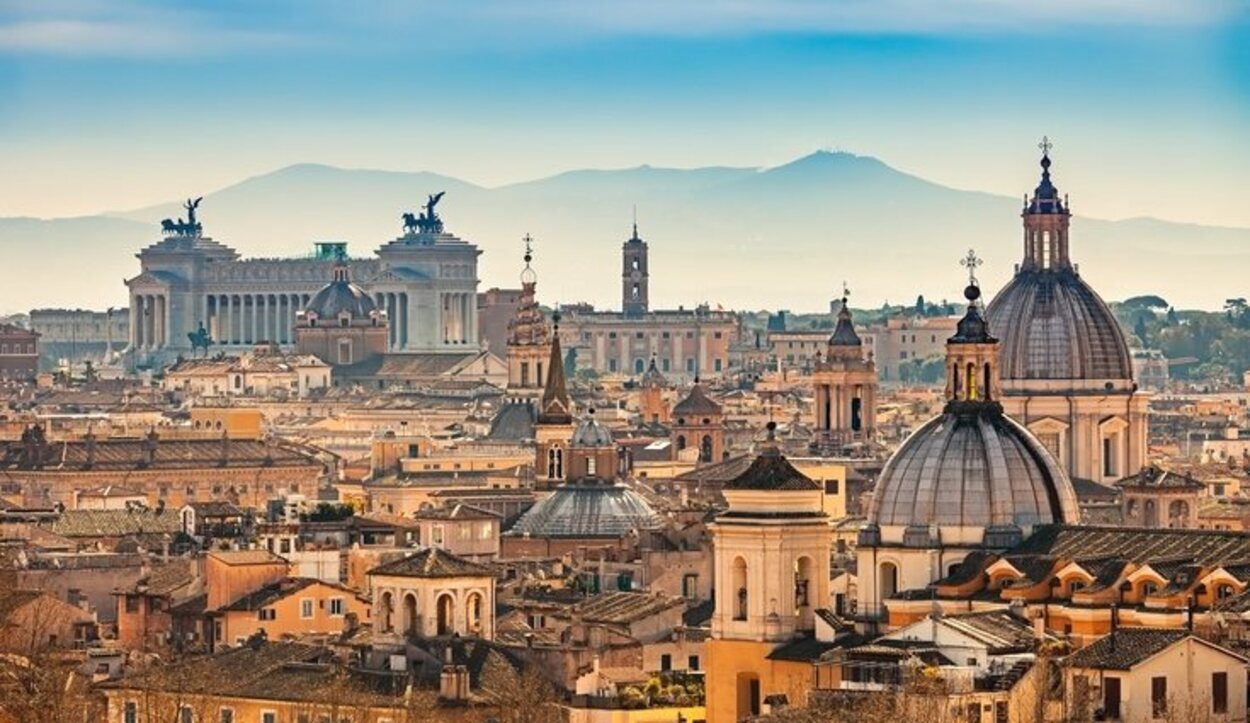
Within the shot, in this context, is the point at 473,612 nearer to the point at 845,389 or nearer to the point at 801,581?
the point at 801,581

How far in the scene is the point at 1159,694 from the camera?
196 ft

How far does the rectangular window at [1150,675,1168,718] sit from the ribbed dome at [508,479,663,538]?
153ft

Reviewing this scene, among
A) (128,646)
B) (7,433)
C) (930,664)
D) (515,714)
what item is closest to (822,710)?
(930,664)

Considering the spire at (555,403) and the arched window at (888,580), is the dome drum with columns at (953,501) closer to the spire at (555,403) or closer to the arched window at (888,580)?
the arched window at (888,580)

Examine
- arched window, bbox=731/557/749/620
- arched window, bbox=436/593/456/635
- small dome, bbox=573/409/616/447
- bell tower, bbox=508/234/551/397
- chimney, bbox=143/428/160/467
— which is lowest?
arched window, bbox=436/593/456/635

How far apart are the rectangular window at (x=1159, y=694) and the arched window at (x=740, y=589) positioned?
10.6 meters

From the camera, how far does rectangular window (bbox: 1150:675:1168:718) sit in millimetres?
59500

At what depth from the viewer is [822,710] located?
197 ft

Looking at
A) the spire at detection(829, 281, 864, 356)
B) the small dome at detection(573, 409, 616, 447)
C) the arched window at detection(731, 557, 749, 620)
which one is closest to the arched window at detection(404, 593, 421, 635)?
the arched window at detection(731, 557, 749, 620)

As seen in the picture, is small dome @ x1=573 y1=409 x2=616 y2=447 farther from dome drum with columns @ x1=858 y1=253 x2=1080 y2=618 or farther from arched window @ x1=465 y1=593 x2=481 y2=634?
dome drum with columns @ x1=858 y1=253 x2=1080 y2=618

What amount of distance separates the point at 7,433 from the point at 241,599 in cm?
7477

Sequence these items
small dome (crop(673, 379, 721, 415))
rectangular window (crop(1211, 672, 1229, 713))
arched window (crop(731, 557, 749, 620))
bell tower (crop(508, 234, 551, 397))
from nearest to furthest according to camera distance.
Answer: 1. rectangular window (crop(1211, 672, 1229, 713))
2. arched window (crop(731, 557, 749, 620))
3. bell tower (crop(508, 234, 551, 397))
4. small dome (crop(673, 379, 721, 415))

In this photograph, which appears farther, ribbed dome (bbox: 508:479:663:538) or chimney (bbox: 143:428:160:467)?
chimney (bbox: 143:428:160:467)

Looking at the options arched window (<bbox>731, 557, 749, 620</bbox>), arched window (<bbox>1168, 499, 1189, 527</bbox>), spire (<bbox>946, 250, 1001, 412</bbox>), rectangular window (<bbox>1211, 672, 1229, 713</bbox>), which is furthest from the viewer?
arched window (<bbox>1168, 499, 1189, 527</bbox>)
